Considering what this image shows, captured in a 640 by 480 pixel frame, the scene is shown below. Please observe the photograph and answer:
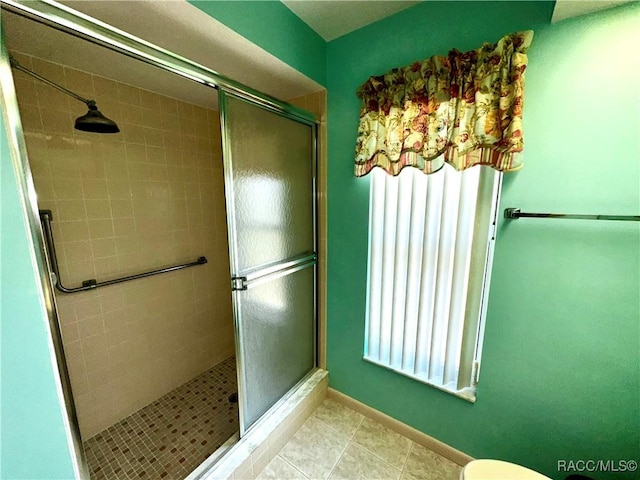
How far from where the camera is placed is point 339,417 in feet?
5.50

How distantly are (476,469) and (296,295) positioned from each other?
3.75ft

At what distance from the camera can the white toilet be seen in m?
0.94

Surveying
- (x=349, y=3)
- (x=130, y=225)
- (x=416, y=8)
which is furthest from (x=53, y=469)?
(x=416, y=8)

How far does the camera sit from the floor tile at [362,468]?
1.31m

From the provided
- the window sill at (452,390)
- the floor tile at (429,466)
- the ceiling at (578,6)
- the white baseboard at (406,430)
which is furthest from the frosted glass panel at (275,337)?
the ceiling at (578,6)

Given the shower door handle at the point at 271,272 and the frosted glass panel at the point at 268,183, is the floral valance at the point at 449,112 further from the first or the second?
the shower door handle at the point at 271,272

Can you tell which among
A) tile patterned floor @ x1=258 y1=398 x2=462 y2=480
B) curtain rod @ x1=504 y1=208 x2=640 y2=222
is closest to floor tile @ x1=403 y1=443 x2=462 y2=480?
tile patterned floor @ x1=258 y1=398 x2=462 y2=480

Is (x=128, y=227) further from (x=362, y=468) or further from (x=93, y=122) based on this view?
(x=362, y=468)

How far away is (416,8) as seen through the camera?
47.2 inches

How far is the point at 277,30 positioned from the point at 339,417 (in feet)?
7.51

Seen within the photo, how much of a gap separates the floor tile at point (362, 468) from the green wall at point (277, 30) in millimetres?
2167

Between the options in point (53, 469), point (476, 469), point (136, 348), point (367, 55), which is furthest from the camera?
point (136, 348)

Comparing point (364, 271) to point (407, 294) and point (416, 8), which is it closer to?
point (407, 294)

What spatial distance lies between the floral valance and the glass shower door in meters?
0.42
